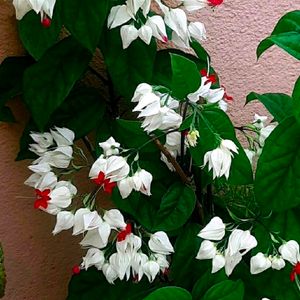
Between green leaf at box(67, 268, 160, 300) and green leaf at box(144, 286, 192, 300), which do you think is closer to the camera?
green leaf at box(144, 286, 192, 300)

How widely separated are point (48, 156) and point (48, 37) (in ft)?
0.65

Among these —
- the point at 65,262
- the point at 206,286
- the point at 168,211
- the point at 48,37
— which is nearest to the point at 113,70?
the point at 48,37

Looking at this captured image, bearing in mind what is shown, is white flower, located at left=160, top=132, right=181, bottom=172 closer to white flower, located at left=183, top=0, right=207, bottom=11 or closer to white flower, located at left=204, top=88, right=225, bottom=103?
white flower, located at left=204, top=88, right=225, bottom=103

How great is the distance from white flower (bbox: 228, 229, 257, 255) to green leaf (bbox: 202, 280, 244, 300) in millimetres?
53

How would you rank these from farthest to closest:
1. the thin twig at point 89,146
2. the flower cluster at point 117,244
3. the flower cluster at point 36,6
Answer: the thin twig at point 89,146 → the flower cluster at point 117,244 → the flower cluster at point 36,6

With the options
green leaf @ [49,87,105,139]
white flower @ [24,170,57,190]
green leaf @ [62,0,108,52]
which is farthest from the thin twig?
green leaf @ [62,0,108,52]

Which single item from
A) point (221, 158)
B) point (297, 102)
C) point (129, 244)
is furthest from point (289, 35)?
point (129, 244)

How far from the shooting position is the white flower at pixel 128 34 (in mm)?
1094

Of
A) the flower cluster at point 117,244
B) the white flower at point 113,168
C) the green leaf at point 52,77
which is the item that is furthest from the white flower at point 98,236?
the green leaf at point 52,77

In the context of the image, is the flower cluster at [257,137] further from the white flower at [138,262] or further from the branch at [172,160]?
the white flower at [138,262]

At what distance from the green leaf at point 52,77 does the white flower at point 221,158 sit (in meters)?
0.29

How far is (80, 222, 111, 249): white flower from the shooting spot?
1110 mm

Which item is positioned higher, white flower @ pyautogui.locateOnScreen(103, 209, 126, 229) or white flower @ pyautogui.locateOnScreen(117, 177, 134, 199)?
white flower @ pyautogui.locateOnScreen(117, 177, 134, 199)

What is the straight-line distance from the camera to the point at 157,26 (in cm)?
109
